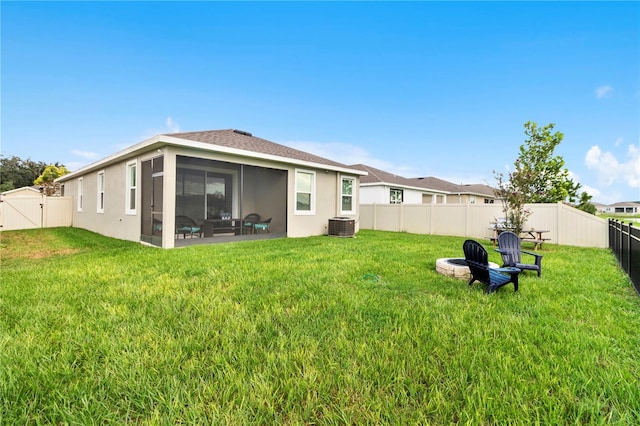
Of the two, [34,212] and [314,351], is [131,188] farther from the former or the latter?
[34,212]

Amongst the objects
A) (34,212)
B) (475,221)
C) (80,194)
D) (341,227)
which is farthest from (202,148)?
(34,212)

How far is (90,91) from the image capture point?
1373 centimetres

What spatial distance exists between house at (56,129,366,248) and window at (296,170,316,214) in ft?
0.14

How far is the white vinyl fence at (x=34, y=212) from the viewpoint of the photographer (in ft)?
Result: 49.0

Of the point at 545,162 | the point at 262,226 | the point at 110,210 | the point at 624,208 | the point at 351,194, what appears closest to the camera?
the point at 110,210

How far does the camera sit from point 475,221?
13.8 metres

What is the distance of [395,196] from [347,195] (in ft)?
31.5

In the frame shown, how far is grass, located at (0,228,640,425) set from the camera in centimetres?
186

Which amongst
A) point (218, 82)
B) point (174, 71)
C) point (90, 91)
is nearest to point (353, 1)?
point (218, 82)

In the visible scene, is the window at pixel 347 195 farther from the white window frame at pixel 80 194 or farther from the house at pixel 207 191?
the white window frame at pixel 80 194

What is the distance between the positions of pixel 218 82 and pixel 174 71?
83.5 inches

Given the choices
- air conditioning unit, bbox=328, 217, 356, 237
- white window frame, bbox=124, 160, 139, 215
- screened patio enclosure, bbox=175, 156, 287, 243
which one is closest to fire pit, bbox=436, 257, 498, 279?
air conditioning unit, bbox=328, 217, 356, 237

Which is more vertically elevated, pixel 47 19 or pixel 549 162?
pixel 47 19

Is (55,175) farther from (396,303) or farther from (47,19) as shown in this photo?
(396,303)
